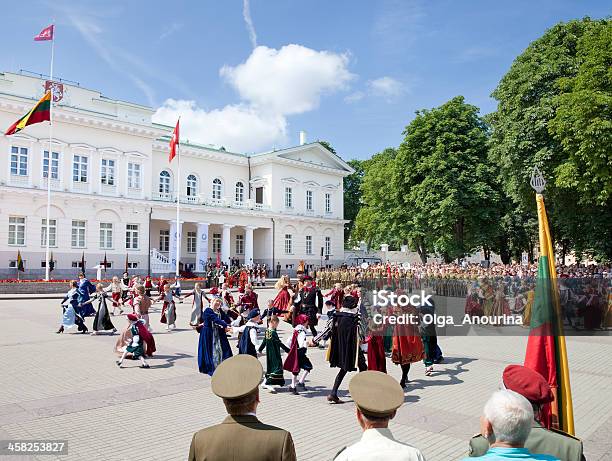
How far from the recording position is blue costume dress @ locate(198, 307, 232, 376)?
32.0ft

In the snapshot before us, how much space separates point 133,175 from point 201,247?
27.0 feet

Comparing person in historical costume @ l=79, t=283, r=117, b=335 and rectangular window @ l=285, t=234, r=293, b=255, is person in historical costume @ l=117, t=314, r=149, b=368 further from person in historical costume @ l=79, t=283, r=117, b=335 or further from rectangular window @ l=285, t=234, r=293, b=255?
rectangular window @ l=285, t=234, r=293, b=255

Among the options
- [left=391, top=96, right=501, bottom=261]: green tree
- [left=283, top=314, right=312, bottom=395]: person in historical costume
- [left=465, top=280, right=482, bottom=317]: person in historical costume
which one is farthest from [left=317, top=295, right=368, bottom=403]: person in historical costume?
[left=391, top=96, right=501, bottom=261]: green tree

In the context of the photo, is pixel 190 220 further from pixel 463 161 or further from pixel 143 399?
pixel 143 399

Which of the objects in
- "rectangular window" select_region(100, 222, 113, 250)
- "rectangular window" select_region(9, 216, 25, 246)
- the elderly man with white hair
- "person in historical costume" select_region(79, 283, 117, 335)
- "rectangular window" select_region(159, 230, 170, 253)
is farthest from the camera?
"rectangular window" select_region(159, 230, 170, 253)

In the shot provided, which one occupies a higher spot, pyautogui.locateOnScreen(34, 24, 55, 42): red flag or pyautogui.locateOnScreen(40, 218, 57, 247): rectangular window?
pyautogui.locateOnScreen(34, 24, 55, 42): red flag

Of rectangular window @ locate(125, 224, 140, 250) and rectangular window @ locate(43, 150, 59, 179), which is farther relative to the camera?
rectangular window @ locate(125, 224, 140, 250)

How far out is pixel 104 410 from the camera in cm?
753

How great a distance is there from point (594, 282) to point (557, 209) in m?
9.21

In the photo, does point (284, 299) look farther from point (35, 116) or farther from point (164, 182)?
point (164, 182)

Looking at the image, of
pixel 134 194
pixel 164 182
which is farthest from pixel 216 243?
pixel 134 194

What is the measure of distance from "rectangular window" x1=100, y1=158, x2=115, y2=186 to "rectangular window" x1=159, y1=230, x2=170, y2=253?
6.68 meters

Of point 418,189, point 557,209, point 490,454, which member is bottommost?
point 490,454

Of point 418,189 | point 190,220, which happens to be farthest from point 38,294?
point 418,189
